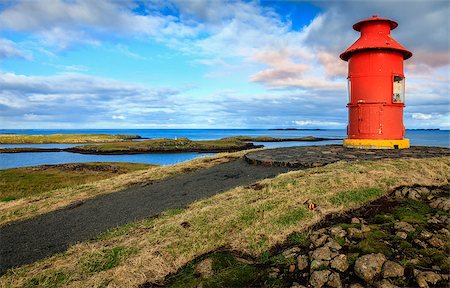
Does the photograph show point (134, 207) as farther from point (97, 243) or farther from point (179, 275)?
point (179, 275)

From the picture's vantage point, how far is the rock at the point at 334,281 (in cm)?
527

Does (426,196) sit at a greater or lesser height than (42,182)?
greater

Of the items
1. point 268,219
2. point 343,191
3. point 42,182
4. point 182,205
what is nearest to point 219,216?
point 268,219

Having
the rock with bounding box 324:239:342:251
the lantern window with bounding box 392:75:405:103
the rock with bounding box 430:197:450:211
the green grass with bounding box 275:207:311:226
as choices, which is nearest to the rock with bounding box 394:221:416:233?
the rock with bounding box 324:239:342:251

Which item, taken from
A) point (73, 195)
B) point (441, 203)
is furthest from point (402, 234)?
point (73, 195)

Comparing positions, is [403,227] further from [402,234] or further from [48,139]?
[48,139]

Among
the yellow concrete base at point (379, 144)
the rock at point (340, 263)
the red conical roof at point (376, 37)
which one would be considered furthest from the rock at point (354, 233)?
the red conical roof at point (376, 37)

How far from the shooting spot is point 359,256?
5.84 meters

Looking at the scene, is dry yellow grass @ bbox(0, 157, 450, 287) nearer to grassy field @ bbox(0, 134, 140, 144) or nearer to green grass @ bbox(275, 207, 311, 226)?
green grass @ bbox(275, 207, 311, 226)

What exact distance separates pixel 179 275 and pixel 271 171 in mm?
7753

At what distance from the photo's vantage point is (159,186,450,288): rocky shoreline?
209 inches

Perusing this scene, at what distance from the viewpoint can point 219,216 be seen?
28.4ft

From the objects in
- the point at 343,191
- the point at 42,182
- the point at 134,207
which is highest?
the point at 343,191

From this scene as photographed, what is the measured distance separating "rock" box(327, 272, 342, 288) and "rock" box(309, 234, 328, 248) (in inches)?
43.2
